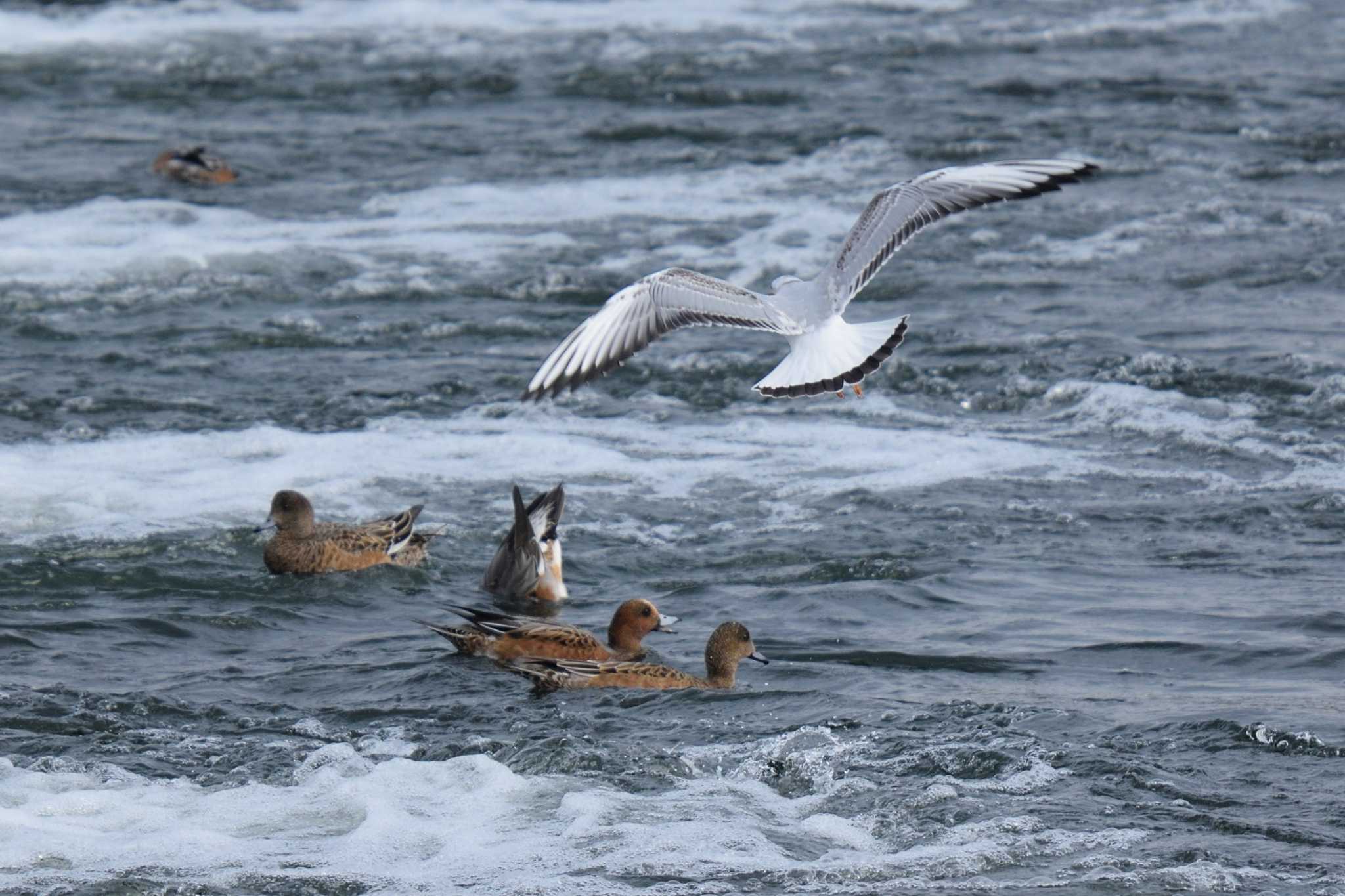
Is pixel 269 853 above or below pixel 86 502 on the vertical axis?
below

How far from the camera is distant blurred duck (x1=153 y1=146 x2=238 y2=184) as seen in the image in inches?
679

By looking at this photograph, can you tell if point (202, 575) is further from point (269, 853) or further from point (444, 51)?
point (444, 51)

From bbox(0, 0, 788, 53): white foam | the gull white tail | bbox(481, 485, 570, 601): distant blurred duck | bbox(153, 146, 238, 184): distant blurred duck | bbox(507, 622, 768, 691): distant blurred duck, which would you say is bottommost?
bbox(507, 622, 768, 691): distant blurred duck

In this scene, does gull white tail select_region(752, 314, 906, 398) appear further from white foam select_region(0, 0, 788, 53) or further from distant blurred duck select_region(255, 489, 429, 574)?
white foam select_region(0, 0, 788, 53)

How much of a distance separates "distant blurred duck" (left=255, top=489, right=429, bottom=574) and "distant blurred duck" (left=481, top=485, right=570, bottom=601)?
474 mm

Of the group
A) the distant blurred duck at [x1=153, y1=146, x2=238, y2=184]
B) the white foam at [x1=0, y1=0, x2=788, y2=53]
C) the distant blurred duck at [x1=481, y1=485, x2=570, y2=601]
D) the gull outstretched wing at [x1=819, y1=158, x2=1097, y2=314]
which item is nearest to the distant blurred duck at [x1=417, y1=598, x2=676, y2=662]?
the distant blurred duck at [x1=481, y1=485, x2=570, y2=601]

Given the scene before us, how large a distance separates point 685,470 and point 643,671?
3104 mm

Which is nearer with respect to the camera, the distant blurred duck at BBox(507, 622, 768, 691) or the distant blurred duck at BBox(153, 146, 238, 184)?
the distant blurred duck at BBox(507, 622, 768, 691)

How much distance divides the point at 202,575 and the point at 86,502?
3.85 ft

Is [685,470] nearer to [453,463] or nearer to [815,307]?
[453,463]

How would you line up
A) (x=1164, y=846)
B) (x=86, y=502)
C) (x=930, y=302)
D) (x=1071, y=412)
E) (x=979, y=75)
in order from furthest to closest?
(x=979, y=75) → (x=930, y=302) → (x=1071, y=412) → (x=86, y=502) → (x=1164, y=846)

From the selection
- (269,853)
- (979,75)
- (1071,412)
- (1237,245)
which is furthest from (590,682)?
(979,75)

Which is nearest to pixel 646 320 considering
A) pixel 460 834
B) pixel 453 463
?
pixel 460 834

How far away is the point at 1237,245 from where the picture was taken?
1527 cm
